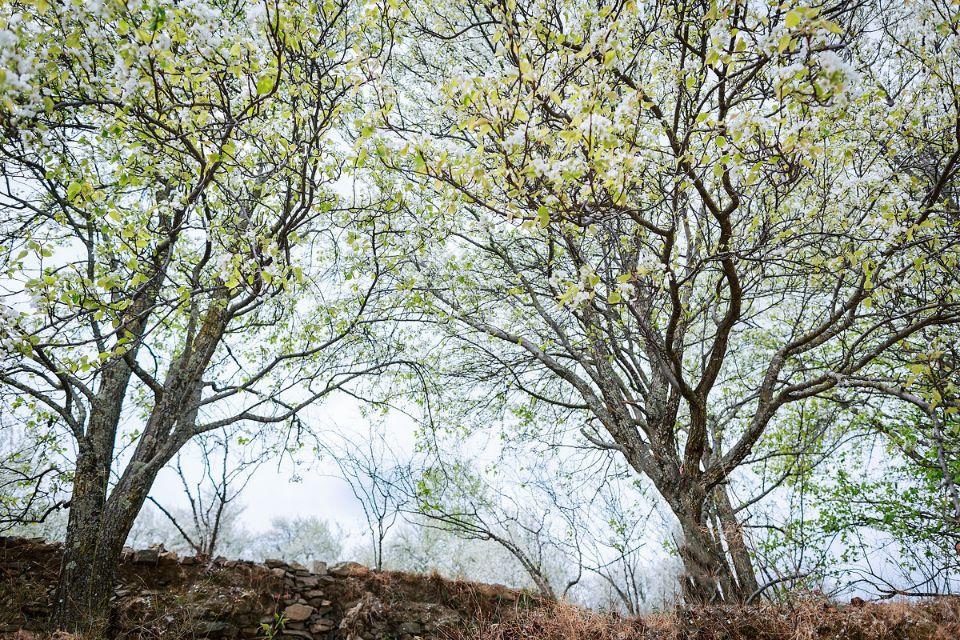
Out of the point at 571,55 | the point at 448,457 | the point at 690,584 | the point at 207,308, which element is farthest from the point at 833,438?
the point at 207,308

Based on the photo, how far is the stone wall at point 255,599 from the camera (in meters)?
5.15

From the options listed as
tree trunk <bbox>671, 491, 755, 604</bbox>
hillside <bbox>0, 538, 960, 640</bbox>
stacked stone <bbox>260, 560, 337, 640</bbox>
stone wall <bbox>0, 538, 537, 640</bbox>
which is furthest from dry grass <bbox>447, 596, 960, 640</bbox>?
stacked stone <bbox>260, 560, 337, 640</bbox>

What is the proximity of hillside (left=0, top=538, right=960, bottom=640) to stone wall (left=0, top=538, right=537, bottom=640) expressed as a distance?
0.04 ft

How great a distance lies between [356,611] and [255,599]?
45.0 inches

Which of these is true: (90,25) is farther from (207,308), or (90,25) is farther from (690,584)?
(690,584)

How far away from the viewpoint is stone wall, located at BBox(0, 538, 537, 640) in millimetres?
5148

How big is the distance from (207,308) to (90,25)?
166 inches

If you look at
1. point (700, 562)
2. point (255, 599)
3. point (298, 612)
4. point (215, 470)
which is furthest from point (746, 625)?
point (215, 470)

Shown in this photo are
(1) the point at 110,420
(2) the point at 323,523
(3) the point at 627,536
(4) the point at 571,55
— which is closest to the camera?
(4) the point at 571,55

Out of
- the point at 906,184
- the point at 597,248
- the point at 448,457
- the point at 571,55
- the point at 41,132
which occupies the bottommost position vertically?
the point at 448,457

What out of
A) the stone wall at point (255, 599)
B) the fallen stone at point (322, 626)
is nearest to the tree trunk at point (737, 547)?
the stone wall at point (255, 599)

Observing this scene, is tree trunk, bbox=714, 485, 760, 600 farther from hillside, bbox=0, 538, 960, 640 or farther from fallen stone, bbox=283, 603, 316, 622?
fallen stone, bbox=283, 603, 316, 622

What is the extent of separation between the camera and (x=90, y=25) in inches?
119

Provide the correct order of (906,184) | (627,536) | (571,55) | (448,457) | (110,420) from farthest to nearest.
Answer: (627,536), (448,457), (110,420), (906,184), (571,55)
